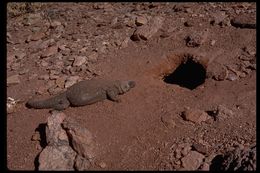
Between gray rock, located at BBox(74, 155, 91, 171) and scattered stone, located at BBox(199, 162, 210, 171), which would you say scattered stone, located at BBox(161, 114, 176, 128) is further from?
gray rock, located at BBox(74, 155, 91, 171)

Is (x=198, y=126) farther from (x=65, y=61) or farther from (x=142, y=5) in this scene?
(x=142, y=5)

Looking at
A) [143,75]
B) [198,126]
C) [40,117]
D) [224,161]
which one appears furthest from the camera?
[143,75]

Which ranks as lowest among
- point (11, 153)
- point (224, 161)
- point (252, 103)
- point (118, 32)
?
point (11, 153)

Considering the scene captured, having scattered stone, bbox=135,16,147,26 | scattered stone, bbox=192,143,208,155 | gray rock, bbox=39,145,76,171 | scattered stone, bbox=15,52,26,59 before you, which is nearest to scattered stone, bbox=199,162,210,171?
scattered stone, bbox=192,143,208,155

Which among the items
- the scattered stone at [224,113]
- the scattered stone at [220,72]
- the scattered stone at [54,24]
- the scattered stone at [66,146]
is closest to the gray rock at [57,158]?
the scattered stone at [66,146]

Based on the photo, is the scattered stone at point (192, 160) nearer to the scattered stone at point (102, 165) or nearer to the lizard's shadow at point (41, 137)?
the scattered stone at point (102, 165)

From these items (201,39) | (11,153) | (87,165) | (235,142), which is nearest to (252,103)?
(235,142)

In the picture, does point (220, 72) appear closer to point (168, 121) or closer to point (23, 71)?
point (168, 121)
